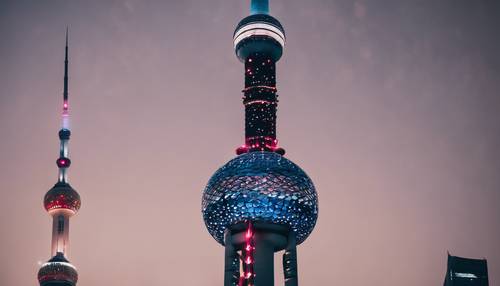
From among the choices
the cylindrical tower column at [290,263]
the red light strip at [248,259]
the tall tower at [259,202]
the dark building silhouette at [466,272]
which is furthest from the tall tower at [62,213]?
the cylindrical tower column at [290,263]

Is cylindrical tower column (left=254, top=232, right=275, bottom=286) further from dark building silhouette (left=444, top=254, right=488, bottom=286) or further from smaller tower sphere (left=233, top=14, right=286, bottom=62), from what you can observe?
dark building silhouette (left=444, top=254, right=488, bottom=286)

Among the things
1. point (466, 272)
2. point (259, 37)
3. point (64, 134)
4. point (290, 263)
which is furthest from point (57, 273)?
point (290, 263)

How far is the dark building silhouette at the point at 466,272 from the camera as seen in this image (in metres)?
155

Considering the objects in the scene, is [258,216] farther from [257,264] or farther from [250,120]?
[250,120]

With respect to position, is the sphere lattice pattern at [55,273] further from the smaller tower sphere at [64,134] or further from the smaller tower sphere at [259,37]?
the smaller tower sphere at [259,37]

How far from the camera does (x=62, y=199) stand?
15825 centimetres

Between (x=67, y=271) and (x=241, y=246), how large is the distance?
77615 millimetres

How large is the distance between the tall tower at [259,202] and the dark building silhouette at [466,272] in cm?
7591

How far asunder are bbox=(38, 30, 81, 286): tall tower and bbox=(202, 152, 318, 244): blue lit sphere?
7361 centimetres

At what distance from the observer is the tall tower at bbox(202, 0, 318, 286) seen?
80750 mm

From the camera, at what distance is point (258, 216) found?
271 ft

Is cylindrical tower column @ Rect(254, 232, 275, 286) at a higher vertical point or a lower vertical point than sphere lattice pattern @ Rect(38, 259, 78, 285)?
lower

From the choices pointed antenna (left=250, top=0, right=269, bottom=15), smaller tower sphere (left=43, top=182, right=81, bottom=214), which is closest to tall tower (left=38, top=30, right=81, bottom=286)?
smaller tower sphere (left=43, top=182, right=81, bottom=214)

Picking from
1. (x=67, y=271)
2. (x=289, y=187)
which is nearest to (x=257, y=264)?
(x=289, y=187)
